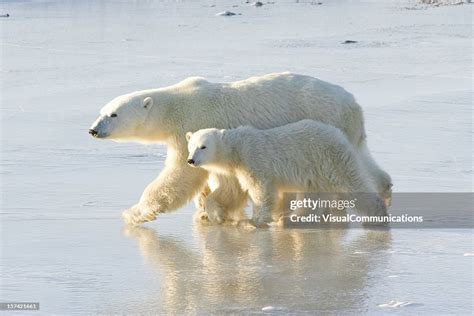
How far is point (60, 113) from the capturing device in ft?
33.8

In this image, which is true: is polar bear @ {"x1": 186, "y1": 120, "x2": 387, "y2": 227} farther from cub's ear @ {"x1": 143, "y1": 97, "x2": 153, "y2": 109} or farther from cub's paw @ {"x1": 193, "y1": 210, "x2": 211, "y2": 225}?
cub's ear @ {"x1": 143, "y1": 97, "x2": 153, "y2": 109}

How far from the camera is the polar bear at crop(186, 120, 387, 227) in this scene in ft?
20.8

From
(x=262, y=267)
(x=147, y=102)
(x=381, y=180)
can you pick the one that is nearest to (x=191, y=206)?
(x=147, y=102)

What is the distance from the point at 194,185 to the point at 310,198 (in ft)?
2.31

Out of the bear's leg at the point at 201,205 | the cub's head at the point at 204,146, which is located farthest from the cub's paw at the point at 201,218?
the cub's head at the point at 204,146

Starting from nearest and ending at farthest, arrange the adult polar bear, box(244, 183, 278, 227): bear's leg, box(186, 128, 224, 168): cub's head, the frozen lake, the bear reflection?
the bear reflection, the frozen lake, box(186, 128, 224, 168): cub's head, box(244, 183, 278, 227): bear's leg, the adult polar bear

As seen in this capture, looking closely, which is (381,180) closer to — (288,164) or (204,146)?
(288,164)

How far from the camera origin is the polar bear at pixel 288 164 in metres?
6.35

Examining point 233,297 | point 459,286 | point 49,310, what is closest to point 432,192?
point 459,286

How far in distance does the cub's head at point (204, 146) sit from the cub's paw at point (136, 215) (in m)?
0.48

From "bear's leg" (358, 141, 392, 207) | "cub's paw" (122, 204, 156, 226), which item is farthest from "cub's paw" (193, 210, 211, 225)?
"bear's leg" (358, 141, 392, 207)

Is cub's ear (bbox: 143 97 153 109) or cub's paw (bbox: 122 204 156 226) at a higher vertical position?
cub's ear (bbox: 143 97 153 109)

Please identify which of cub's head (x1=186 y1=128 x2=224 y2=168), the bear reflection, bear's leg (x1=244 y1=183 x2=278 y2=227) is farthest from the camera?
bear's leg (x1=244 y1=183 x2=278 y2=227)

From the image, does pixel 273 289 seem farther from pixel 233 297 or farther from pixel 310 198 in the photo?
pixel 310 198
